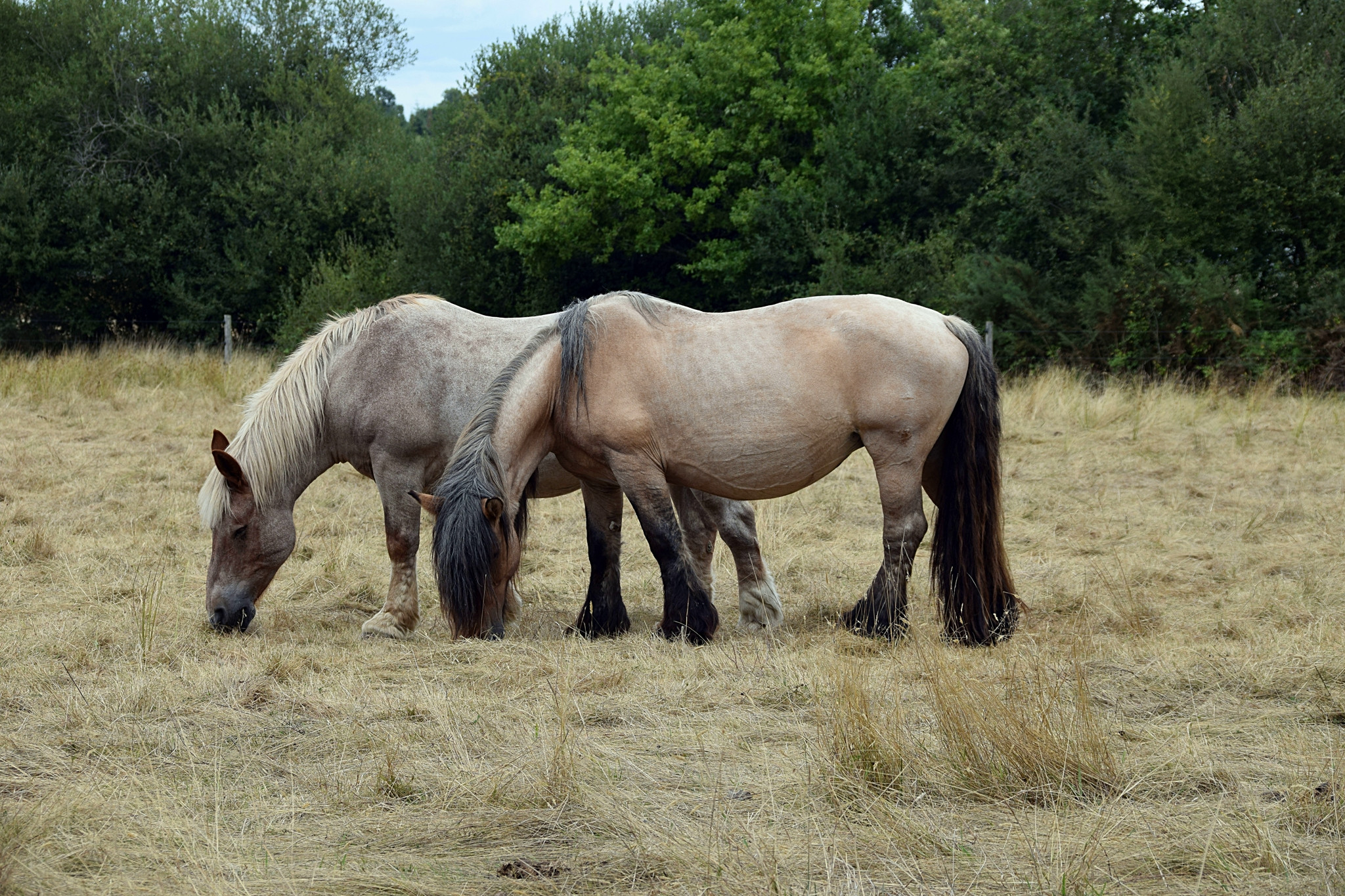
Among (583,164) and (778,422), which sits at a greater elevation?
(583,164)

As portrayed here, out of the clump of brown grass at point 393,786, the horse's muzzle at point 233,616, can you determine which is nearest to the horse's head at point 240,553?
the horse's muzzle at point 233,616

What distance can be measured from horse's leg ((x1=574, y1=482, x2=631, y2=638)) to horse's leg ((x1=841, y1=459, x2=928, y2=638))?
1169 mm

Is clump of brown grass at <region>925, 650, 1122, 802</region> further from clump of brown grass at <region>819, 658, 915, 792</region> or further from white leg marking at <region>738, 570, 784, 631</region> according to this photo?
white leg marking at <region>738, 570, 784, 631</region>

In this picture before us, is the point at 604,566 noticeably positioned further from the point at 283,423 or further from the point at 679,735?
the point at 679,735

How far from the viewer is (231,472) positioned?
5.66 meters

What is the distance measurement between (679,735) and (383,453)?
2763mm

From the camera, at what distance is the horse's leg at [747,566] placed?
20.0 feet

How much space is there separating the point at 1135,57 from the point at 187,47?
69.4 ft

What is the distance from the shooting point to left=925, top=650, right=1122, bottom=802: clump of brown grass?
3.27 metres

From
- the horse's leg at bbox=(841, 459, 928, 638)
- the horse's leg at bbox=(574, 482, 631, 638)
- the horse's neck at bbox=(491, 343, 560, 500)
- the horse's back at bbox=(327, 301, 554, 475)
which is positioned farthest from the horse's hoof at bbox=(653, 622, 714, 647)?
the horse's back at bbox=(327, 301, 554, 475)

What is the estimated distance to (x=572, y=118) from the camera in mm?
28562

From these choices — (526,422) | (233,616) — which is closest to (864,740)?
(526,422)

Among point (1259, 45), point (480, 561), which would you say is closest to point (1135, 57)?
point (1259, 45)

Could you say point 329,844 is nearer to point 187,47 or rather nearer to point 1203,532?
point 1203,532
